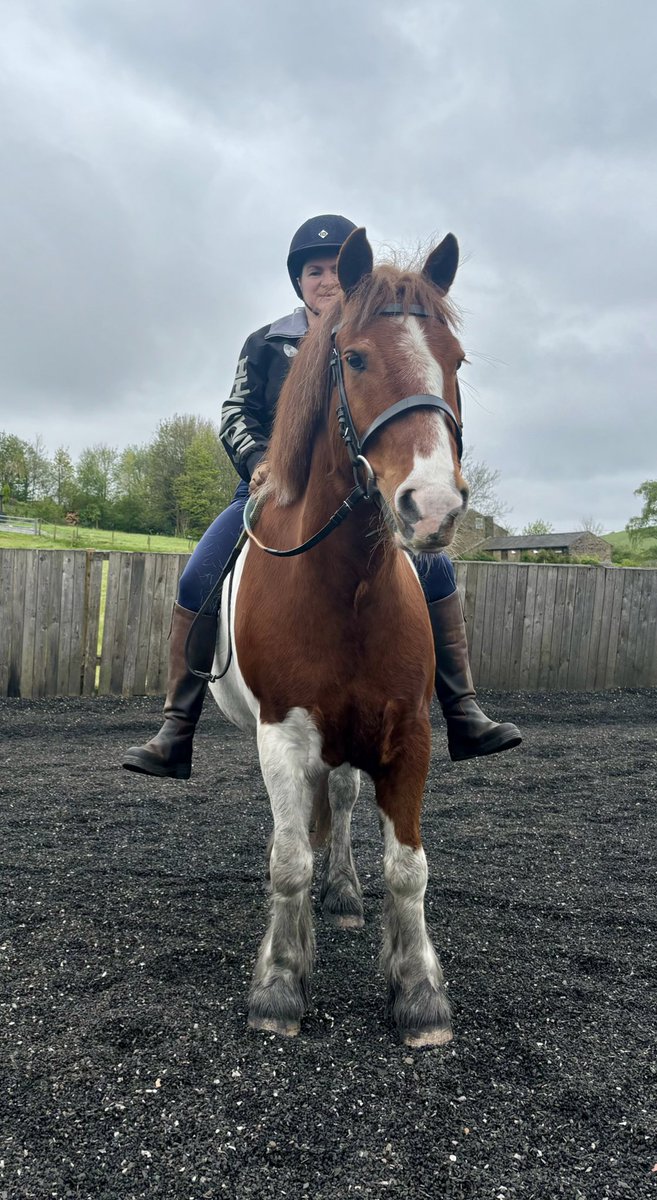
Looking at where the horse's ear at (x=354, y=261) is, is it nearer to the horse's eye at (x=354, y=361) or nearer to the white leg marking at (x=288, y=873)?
the horse's eye at (x=354, y=361)

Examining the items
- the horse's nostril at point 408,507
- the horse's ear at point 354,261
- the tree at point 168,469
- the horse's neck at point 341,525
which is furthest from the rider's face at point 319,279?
the tree at point 168,469

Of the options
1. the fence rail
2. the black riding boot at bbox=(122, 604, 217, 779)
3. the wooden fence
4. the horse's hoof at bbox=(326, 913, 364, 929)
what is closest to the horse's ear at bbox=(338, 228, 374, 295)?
the black riding boot at bbox=(122, 604, 217, 779)

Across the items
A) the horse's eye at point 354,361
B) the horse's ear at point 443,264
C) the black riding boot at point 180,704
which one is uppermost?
the horse's ear at point 443,264

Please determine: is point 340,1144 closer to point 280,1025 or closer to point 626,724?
point 280,1025

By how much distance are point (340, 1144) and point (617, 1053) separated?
1056mm

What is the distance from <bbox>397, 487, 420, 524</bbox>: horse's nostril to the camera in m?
1.89

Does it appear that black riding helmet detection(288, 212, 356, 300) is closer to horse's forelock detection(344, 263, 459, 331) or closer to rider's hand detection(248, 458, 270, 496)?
rider's hand detection(248, 458, 270, 496)

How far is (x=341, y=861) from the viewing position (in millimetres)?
3658

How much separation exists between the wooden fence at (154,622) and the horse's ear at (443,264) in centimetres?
708

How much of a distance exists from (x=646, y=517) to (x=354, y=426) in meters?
57.8

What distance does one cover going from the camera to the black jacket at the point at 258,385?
341 cm

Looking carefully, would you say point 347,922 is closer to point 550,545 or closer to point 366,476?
point 366,476

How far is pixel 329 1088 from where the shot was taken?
7.41 feet

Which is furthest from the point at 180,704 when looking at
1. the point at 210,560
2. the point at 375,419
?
the point at 375,419
